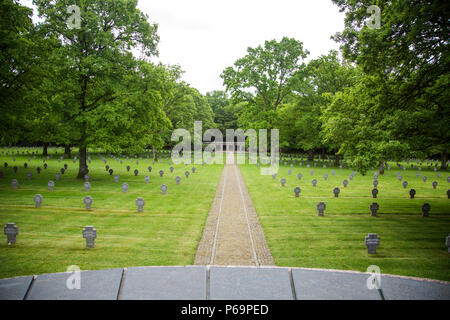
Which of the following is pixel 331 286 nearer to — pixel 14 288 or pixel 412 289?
pixel 412 289

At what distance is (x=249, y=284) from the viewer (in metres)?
5.70

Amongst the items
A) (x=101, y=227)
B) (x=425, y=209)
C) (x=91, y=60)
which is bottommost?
(x=101, y=227)

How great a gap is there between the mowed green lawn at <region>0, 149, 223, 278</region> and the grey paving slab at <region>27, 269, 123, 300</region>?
1.66m

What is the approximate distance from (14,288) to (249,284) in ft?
15.9

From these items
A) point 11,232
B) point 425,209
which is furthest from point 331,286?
point 425,209

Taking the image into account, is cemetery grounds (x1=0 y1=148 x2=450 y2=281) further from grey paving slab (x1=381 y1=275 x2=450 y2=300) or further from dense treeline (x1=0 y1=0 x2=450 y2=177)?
dense treeline (x1=0 y1=0 x2=450 y2=177)

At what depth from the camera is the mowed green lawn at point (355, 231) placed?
8250 millimetres

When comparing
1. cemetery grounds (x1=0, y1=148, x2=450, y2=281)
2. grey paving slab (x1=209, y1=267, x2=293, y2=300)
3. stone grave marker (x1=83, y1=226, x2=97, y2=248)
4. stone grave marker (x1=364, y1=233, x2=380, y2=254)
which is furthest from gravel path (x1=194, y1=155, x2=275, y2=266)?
stone grave marker (x1=83, y1=226, x2=97, y2=248)

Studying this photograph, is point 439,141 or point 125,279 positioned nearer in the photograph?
point 125,279

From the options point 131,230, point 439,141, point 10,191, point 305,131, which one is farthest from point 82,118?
point 305,131

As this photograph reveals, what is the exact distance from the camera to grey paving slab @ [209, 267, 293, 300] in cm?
533

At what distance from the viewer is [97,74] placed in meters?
20.5
